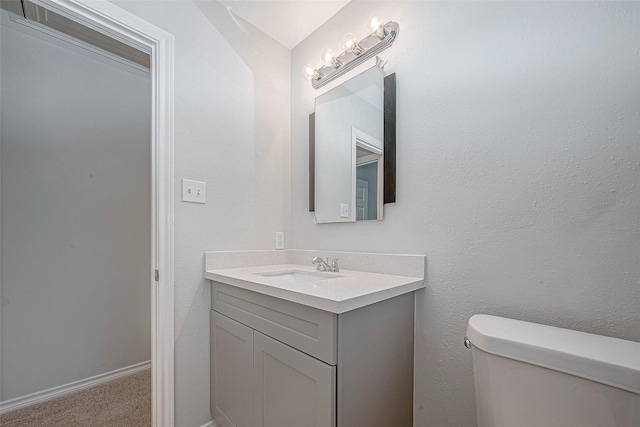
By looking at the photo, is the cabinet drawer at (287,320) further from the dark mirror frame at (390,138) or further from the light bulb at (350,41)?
the light bulb at (350,41)

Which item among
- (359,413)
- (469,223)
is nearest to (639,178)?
(469,223)

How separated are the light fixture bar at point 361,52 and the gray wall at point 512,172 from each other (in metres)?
0.05

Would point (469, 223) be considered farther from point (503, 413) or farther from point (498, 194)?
point (503, 413)

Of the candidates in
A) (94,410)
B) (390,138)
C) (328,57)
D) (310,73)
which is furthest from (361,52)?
(94,410)

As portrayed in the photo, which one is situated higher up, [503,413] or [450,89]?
[450,89]

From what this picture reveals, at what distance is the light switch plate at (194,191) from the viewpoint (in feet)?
4.58

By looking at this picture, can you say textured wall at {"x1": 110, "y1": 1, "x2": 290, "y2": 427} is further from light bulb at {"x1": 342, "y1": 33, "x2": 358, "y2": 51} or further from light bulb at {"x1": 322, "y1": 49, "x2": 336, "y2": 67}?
light bulb at {"x1": 342, "y1": 33, "x2": 358, "y2": 51}

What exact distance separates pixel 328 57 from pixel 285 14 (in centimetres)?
39

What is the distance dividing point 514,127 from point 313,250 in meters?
1.16

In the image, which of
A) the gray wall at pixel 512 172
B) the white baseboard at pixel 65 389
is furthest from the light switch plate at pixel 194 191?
the white baseboard at pixel 65 389

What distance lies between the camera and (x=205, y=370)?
1458 mm

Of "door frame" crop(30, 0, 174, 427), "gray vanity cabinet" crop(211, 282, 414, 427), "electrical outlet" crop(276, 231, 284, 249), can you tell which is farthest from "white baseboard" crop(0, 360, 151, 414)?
"electrical outlet" crop(276, 231, 284, 249)

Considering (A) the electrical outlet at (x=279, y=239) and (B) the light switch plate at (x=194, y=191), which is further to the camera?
(A) the electrical outlet at (x=279, y=239)

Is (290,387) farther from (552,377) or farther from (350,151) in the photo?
(350,151)
